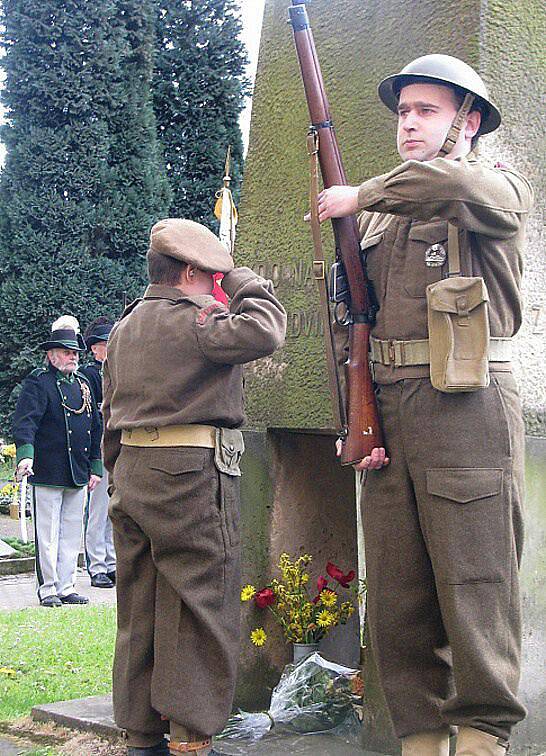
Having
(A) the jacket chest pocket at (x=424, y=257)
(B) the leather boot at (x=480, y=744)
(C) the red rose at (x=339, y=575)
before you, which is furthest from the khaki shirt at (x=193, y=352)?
(B) the leather boot at (x=480, y=744)

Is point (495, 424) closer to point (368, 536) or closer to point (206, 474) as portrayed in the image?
point (368, 536)

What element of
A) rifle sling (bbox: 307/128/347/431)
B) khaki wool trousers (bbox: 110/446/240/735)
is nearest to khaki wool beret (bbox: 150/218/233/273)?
rifle sling (bbox: 307/128/347/431)

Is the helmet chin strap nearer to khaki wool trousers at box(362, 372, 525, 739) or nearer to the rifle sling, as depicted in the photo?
the rifle sling

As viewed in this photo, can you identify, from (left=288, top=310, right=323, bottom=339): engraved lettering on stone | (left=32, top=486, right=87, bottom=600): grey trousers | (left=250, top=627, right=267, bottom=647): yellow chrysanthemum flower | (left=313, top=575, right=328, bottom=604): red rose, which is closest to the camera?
(left=288, top=310, right=323, bottom=339): engraved lettering on stone

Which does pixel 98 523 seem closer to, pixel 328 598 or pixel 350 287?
pixel 328 598

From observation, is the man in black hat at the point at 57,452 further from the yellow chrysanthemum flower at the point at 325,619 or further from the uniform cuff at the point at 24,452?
the yellow chrysanthemum flower at the point at 325,619

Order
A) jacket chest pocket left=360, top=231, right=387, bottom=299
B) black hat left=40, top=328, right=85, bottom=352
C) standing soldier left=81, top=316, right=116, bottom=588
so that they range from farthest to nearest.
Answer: standing soldier left=81, top=316, right=116, bottom=588 < black hat left=40, top=328, right=85, bottom=352 < jacket chest pocket left=360, top=231, right=387, bottom=299

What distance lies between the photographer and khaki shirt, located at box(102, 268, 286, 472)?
3967 mm

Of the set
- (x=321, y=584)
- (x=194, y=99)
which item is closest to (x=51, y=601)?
(x=321, y=584)

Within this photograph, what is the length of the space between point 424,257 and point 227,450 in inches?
40.6

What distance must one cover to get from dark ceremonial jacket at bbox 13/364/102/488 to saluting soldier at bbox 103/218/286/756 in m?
4.87

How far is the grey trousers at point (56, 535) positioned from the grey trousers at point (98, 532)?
0.69m

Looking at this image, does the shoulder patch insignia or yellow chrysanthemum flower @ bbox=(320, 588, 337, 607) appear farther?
yellow chrysanthemum flower @ bbox=(320, 588, 337, 607)

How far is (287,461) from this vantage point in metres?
4.88
